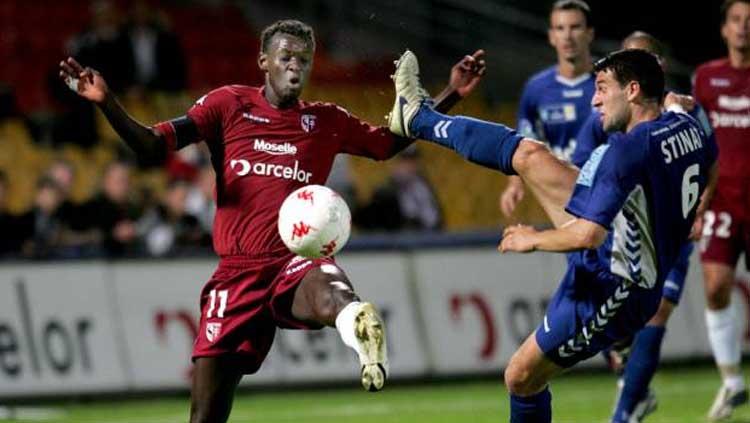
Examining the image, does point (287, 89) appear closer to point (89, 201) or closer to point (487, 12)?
point (89, 201)

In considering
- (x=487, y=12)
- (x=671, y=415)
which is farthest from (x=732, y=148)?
(x=487, y=12)

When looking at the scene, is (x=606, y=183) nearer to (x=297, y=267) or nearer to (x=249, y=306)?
(x=297, y=267)

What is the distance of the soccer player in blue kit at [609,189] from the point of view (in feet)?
24.2

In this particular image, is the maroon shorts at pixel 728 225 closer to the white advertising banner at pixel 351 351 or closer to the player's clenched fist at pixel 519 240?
the white advertising banner at pixel 351 351

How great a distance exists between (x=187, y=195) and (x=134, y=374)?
2074mm

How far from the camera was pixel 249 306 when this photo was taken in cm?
770

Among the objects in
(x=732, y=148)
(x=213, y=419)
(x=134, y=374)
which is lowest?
(x=134, y=374)

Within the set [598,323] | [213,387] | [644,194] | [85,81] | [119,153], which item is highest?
[85,81]

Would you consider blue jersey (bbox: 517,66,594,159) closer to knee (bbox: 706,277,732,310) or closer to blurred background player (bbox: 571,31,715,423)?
blurred background player (bbox: 571,31,715,423)

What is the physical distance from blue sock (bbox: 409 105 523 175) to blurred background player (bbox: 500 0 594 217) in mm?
2827

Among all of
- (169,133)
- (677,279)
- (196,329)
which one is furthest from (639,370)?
(196,329)

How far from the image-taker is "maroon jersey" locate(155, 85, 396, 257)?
7.82m

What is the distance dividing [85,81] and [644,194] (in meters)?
2.63

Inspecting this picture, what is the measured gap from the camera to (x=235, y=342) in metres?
7.64
